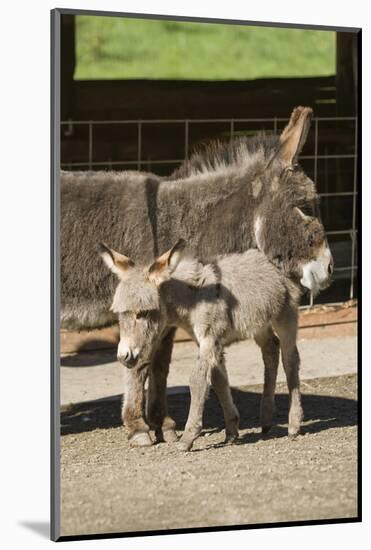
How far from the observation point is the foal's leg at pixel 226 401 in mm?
6641

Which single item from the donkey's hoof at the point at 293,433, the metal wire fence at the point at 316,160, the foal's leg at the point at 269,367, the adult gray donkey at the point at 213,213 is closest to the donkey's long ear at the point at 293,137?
the adult gray donkey at the point at 213,213

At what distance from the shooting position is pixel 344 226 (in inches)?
292

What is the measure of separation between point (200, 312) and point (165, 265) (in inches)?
12.0

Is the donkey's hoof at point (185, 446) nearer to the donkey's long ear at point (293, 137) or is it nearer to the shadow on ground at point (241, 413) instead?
the shadow on ground at point (241, 413)

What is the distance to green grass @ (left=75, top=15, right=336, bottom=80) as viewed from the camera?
249 inches

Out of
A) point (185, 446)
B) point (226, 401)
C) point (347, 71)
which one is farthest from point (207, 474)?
point (347, 71)

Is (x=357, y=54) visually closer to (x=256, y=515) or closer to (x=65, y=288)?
(x=65, y=288)

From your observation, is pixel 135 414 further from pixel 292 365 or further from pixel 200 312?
pixel 292 365

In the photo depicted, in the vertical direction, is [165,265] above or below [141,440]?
above

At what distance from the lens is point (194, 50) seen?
664 cm

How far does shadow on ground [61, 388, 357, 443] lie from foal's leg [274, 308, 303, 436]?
0.33 ft

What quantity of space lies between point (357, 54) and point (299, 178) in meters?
0.67

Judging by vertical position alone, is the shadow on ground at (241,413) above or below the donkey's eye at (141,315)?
below

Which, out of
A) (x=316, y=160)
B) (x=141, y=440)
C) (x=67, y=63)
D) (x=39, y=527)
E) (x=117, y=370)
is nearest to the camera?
(x=39, y=527)
